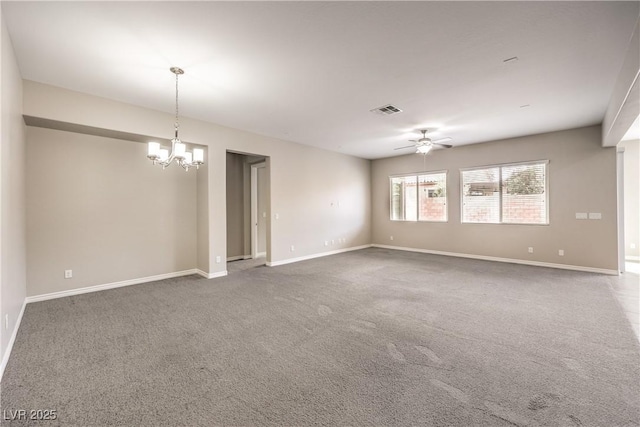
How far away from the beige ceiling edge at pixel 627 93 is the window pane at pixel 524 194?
1.80 m

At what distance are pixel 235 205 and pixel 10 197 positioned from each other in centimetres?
447

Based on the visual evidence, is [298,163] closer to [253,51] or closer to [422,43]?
[253,51]

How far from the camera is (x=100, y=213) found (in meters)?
4.53

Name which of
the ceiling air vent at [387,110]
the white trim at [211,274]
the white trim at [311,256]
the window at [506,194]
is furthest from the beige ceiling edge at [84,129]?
the window at [506,194]

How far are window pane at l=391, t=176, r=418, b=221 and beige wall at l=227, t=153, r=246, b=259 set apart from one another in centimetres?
465

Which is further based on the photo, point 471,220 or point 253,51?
point 471,220

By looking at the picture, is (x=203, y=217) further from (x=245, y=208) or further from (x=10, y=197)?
Answer: (x=10, y=197)

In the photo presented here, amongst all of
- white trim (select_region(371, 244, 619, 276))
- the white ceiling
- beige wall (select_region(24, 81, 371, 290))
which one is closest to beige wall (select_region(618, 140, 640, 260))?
white trim (select_region(371, 244, 619, 276))

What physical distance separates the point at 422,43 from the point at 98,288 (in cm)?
574

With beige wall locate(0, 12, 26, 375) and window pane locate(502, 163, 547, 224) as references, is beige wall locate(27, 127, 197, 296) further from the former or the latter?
window pane locate(502, 163, 547, 224)

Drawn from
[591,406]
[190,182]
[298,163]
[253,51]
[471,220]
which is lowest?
[591,406]

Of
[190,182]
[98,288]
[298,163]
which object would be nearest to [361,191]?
[298,163]

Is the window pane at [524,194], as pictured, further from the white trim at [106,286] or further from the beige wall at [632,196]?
the white trim at [106,286]

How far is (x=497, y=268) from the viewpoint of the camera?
5848mm
